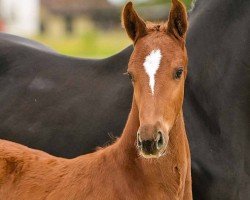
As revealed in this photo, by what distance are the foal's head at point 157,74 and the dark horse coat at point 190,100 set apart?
38.4 inches

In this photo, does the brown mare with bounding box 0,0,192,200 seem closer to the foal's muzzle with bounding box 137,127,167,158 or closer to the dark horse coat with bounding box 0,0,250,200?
the foal's muzzle with bounding box 137,127,167,158

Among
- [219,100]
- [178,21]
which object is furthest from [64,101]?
[178,21]

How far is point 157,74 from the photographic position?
4.15m

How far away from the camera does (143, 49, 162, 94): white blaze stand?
4.14m

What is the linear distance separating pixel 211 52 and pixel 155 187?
135 centimetres

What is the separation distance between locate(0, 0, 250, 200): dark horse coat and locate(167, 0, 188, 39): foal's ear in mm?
972

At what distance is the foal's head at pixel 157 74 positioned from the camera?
13.0 ft

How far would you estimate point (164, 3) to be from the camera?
125ft

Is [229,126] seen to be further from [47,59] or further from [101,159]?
[47,59]

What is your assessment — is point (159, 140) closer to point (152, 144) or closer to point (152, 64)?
point (152, 144)

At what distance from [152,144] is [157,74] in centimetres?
45

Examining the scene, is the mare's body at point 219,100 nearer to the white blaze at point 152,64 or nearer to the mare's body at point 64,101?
the mare's body at point 64,101

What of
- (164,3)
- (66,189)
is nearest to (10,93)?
(66,189)

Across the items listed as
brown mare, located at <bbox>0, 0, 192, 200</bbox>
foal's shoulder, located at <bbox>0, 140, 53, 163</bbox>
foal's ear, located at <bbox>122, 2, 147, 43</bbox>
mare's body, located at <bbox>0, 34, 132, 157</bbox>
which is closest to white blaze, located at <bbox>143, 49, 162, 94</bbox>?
brown mare, located at <bbox>0, 0, 192, 200</bbox>
